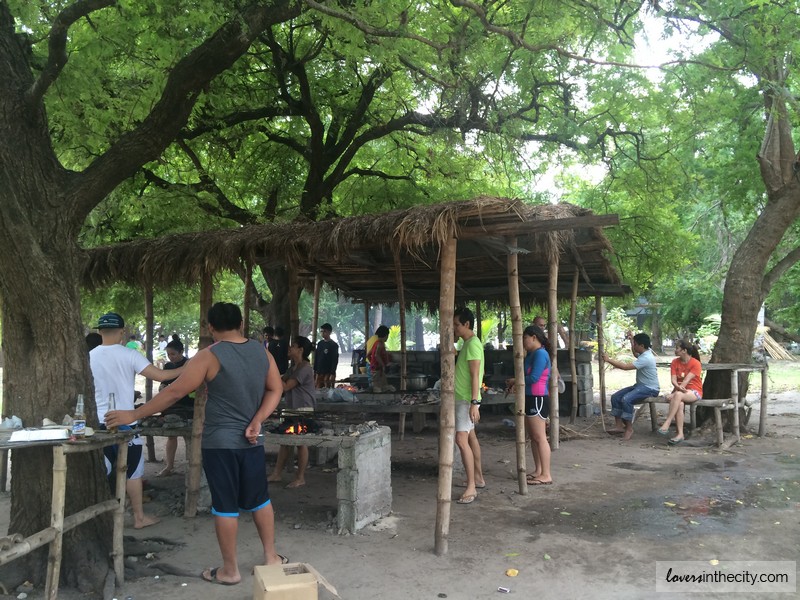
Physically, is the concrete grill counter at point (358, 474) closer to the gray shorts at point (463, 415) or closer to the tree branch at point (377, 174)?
the gray shorts at point (463, 415)

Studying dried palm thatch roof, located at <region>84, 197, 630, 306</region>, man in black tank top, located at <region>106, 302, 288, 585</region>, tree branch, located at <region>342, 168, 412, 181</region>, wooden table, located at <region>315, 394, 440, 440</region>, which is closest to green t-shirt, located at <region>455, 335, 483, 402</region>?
dried palm thatch roof, located at <region>84, 197, 630, 306</region>

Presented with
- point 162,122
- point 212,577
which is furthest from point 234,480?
point 162,122

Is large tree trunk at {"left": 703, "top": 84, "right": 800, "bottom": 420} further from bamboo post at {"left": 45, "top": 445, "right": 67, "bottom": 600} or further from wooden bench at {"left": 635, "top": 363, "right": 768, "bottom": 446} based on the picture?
bamboo post at {"left": 45, "top": 445, "right": 67, "bottom": 600}

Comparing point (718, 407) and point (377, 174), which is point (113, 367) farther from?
point (377, 174)

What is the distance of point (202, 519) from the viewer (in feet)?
20.8

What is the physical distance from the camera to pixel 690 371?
393 inches

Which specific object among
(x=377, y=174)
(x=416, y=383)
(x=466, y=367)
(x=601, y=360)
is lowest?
(x=416, y=383)

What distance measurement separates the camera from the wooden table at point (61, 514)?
11.9 feet

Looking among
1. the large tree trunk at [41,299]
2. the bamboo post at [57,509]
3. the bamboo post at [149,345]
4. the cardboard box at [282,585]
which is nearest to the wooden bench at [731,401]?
the cardboard box at [282,585]

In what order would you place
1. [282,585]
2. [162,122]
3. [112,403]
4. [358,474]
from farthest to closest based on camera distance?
[358,474] < [162,122] < [112,403] < [282,585]

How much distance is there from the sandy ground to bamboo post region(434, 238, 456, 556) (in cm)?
30

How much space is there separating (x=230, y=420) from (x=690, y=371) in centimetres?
809

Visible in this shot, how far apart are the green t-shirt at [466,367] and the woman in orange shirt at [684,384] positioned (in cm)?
497

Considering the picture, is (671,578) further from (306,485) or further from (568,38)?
(568,38)
